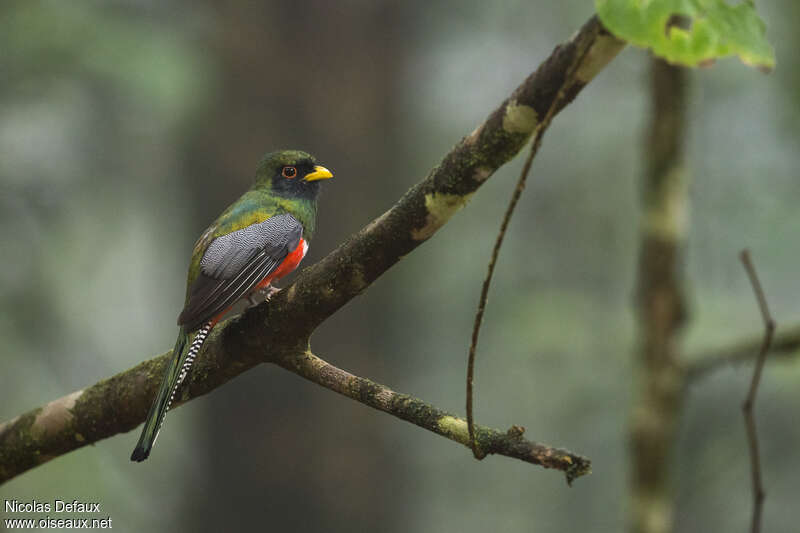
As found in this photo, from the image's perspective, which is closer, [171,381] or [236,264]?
[171,381]

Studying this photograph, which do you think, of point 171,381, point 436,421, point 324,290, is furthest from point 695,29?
point 171,381

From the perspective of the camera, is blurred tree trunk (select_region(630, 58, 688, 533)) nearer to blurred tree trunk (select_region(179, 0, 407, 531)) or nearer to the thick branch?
the thick branch

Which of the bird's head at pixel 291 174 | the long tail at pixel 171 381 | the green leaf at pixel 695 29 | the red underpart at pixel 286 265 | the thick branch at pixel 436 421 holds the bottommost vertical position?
the thick branch at pixel 436 421

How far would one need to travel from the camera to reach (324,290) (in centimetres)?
257

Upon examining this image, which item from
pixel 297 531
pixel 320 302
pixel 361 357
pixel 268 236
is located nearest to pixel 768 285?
pixel 361 357

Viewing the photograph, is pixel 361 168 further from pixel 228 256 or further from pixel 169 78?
pixel 228 256

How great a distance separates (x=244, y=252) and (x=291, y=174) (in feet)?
2.65

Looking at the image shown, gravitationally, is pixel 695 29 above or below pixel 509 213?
above

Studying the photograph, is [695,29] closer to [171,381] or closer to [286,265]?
[171,381]

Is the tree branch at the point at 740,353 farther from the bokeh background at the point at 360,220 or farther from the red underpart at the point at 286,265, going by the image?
the red underpart at the point at 286,265

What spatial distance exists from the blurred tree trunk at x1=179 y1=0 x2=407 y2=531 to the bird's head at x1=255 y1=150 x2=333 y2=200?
2.39 meters

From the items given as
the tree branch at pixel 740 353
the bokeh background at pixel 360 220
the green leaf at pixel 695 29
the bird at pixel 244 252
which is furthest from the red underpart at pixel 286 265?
the bokeh background at pixel 360 220

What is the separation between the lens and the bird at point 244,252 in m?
2.87

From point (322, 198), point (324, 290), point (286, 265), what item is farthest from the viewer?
point (322, 198)
